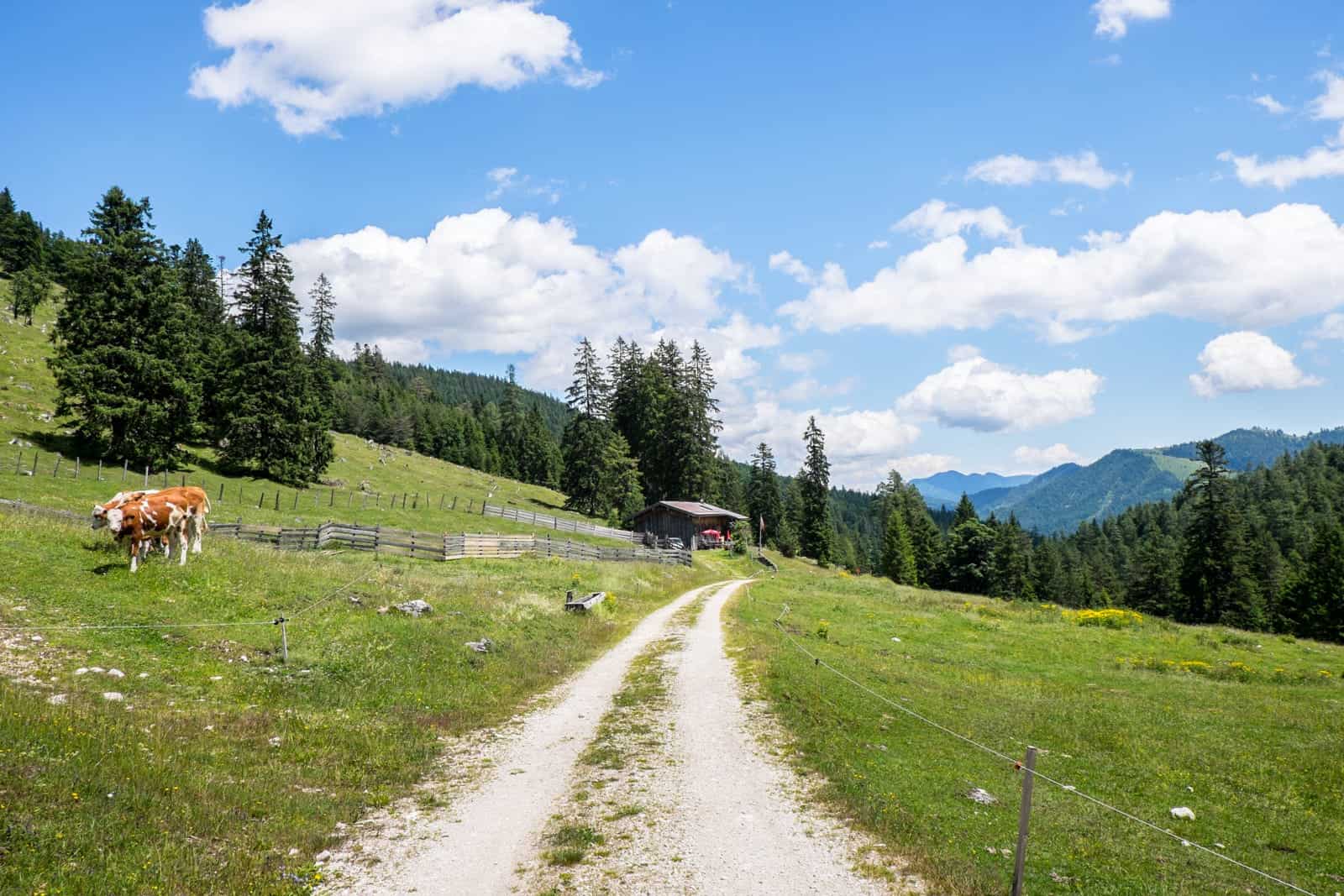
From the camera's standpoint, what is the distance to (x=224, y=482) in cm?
4928

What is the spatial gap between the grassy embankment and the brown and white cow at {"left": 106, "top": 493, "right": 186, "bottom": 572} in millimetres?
17360

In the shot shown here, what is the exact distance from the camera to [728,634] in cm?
2508

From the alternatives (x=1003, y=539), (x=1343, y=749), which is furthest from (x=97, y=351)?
(x=1003, y=539)

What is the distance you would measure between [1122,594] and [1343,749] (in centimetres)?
10914

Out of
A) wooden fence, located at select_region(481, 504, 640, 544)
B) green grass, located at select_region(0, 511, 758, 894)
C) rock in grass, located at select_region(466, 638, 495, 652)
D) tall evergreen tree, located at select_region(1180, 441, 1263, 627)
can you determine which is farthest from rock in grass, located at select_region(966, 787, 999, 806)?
tall evergreen tree, located at select_region(1180, 441, 1263, 627)

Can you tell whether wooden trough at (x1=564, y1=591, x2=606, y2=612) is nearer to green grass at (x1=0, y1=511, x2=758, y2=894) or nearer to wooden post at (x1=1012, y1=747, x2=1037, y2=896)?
green grass at (x1=0, y1=511, x2=758, y2=894)

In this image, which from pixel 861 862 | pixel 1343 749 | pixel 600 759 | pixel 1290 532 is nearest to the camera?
pixel 861 862

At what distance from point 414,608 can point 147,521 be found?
7.52m

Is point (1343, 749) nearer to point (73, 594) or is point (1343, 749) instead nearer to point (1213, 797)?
point (1213, 797)

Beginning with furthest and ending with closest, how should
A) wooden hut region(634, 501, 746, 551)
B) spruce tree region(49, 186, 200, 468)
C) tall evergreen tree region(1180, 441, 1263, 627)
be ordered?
1. wooden hut region(634, 501, 746, 551)
2. tall evergreen tree region(1180, 441, 1263, 627)
3. spruce tree region(49, 186, 200, 468)

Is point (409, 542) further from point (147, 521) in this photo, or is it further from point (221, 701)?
point (221, 701)

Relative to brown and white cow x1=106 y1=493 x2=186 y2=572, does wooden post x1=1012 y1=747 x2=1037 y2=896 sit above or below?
below

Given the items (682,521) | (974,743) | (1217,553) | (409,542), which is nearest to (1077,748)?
(974,743)

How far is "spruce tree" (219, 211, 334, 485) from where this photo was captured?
52.8m
